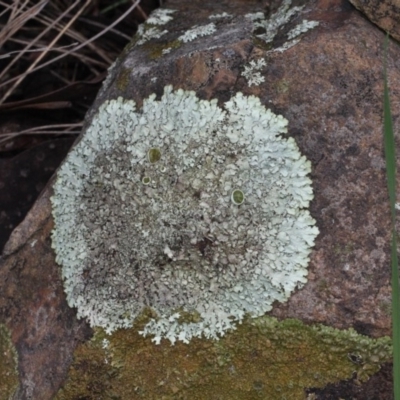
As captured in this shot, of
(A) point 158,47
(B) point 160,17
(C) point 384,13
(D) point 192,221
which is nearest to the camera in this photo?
(D) point 192,221

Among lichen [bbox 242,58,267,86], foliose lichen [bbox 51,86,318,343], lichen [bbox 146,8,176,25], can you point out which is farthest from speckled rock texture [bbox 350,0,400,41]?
lichen [bbox 146,8,176,25]

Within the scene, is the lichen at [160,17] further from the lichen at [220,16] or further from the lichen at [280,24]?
the lichen at [280,24]

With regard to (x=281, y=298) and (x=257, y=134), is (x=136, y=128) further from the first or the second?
(x=281, y=298)

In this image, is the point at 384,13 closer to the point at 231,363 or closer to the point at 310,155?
the point at 310,155

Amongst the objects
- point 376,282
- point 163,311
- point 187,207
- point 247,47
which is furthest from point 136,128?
point 376,282

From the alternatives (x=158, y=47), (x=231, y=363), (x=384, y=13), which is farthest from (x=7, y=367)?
(x=384, y=13)

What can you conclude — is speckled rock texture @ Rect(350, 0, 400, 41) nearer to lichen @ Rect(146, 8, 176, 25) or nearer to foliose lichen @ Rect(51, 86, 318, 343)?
foliose lichen @ Rect(51, 86, 318, 343)
